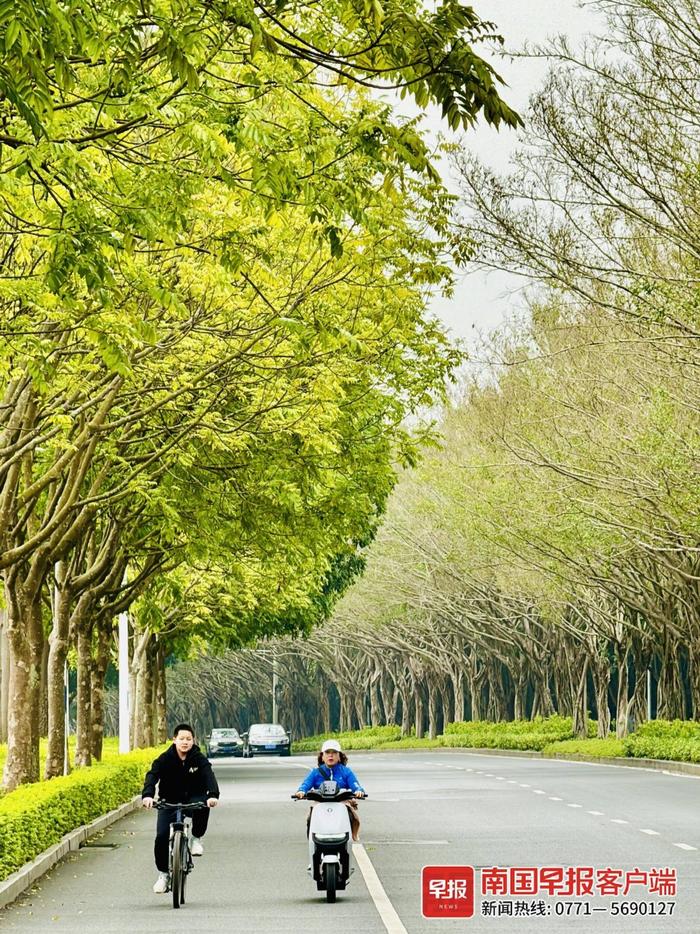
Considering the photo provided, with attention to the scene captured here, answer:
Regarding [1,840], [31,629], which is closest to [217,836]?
[31,629]

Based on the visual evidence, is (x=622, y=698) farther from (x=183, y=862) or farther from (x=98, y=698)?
(x=183, y=862)

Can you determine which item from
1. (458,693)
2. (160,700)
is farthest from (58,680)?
(458,693)

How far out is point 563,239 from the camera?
23.9 m

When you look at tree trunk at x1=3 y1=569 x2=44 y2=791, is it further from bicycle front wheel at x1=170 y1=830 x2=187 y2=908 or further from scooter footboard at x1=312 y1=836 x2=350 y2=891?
scooter footboard at x1=312 y1=836 x2=350 y2=891

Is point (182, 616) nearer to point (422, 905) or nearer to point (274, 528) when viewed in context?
point (274, 528)

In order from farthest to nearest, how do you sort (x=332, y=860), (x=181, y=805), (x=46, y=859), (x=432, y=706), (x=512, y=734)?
(x=432, y=706) < (x=512, y=734) < (x=46, y=859) < (x=181, y=805) < (x=332, y=860)

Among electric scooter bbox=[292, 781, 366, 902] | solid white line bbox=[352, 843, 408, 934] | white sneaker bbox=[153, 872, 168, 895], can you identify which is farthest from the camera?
white sneaker bbox=[153, 872, 168, 895]

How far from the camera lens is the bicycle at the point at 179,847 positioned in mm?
12844

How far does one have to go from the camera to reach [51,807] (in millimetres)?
17547

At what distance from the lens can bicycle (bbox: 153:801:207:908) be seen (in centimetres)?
1284

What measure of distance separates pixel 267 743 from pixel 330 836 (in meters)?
60.4

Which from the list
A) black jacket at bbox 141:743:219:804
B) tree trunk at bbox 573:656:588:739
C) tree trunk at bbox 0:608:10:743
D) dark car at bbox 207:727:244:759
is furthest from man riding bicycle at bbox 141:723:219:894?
dark car at bbox 207:727:244:759

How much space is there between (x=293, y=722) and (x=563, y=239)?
76208 mm

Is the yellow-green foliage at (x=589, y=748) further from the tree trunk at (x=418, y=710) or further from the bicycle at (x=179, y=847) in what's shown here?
the bicycle at (x=179, y=847)
